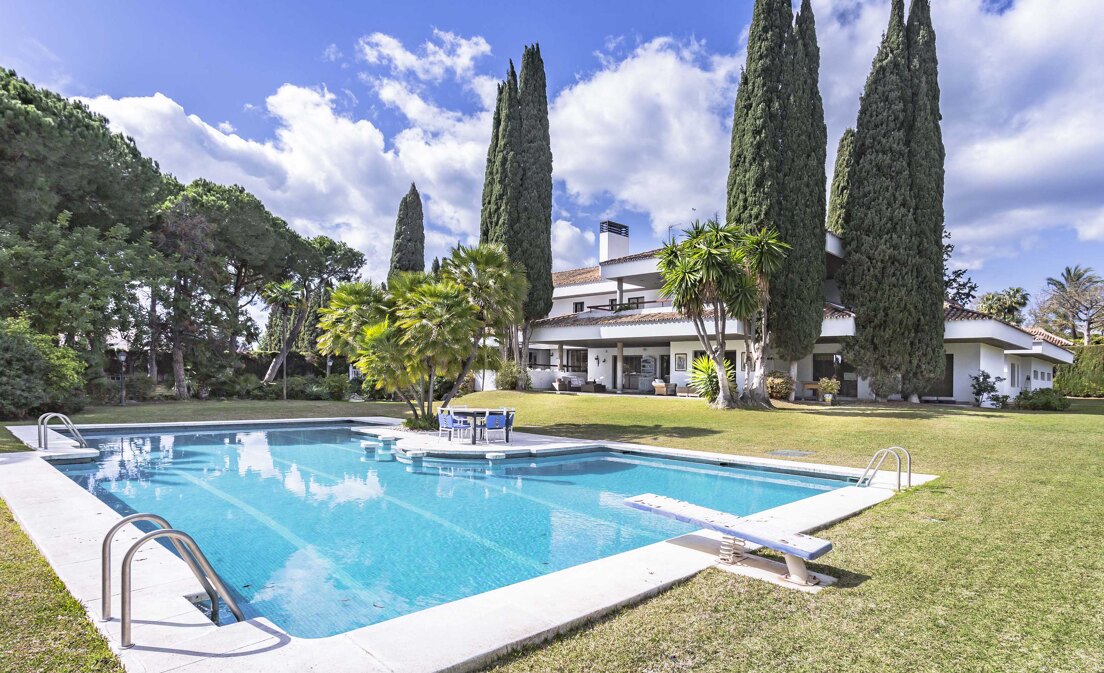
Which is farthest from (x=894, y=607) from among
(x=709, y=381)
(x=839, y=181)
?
(x=839, y=181)

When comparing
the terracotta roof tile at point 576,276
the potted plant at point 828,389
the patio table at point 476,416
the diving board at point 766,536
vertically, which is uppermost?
the terracotta roof tile at point 576,276

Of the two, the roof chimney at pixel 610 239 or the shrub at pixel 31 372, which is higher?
the roof chimney at pixel 610 239

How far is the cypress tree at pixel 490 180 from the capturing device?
31.1 m

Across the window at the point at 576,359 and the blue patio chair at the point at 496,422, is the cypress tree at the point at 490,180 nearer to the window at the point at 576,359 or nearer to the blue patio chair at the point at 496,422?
the window at the point at 576,359

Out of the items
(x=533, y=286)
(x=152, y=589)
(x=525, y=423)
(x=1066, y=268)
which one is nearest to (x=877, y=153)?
(x=533, y=286)

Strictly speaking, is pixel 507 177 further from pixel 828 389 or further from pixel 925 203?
pixel 925 203

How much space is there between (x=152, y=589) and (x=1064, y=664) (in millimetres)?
6031

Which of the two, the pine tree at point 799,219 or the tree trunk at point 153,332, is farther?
the tree trunk at point 153,332

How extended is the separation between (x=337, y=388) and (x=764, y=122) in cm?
2343

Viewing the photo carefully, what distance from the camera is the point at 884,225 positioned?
24656 mm

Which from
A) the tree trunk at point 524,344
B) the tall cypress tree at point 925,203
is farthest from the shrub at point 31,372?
the tall cypress tree at point 925,203

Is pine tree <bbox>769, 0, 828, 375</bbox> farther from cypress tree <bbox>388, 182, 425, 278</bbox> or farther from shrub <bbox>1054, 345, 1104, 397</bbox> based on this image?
cypress tree <bbox>388, 182, 425, 278</bbox>

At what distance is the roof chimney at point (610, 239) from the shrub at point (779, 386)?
45.3 feet

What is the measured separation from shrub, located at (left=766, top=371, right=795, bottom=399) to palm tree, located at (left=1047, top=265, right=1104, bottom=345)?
41.0m
